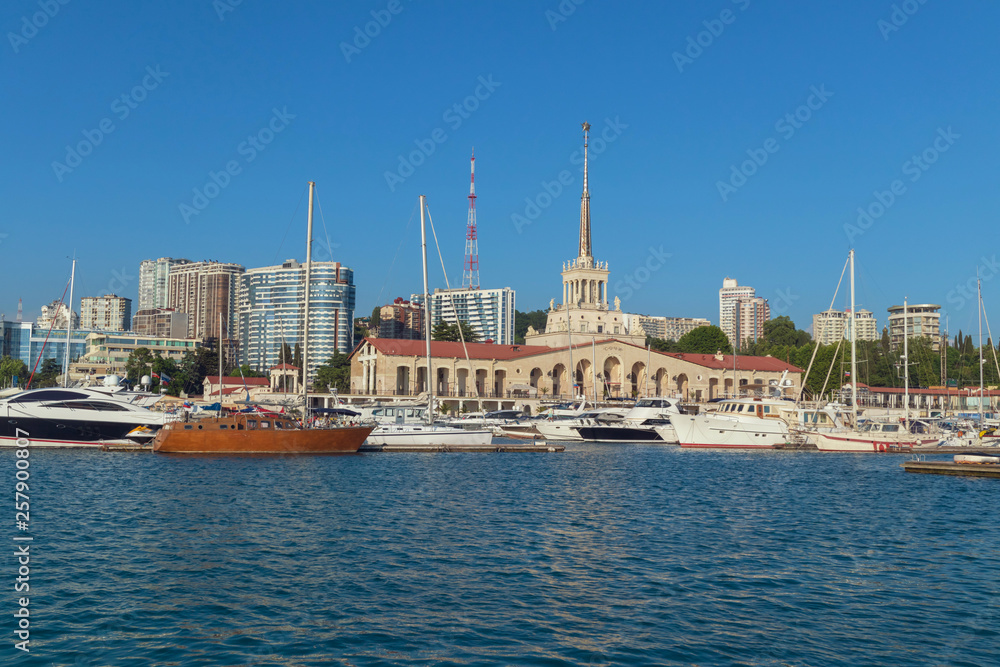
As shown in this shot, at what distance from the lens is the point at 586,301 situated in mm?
115000

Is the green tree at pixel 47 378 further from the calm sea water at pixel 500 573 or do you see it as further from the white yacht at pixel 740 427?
the calm sea water at pixel 500 573

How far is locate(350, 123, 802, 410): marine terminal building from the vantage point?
93.7 m

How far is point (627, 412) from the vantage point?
220ft

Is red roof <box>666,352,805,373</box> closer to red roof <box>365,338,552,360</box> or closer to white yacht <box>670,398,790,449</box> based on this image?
red roof <box>365,338,552,360</box>

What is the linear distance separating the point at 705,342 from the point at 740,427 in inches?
2937

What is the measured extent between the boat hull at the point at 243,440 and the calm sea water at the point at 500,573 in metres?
8.68

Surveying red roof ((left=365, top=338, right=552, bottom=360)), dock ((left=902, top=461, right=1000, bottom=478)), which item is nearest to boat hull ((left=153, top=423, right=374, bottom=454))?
dock ((left=902, top=461, right=1000, bottom=478))

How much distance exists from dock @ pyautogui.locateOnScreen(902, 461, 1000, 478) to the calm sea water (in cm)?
454

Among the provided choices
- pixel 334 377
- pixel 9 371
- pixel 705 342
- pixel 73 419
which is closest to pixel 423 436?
pixel 73 419

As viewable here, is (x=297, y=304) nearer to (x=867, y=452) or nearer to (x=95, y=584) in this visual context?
(x=867, y=452)

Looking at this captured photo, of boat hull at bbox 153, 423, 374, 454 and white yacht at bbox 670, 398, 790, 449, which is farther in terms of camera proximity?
white yacht at bbox 670, 398, 790, 449

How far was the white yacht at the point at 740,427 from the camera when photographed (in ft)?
176

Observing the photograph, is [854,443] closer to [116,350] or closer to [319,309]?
[116,350]

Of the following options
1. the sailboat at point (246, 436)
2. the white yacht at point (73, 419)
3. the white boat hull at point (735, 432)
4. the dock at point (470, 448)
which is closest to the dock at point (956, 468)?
the white boat hull at point (735, 432)
